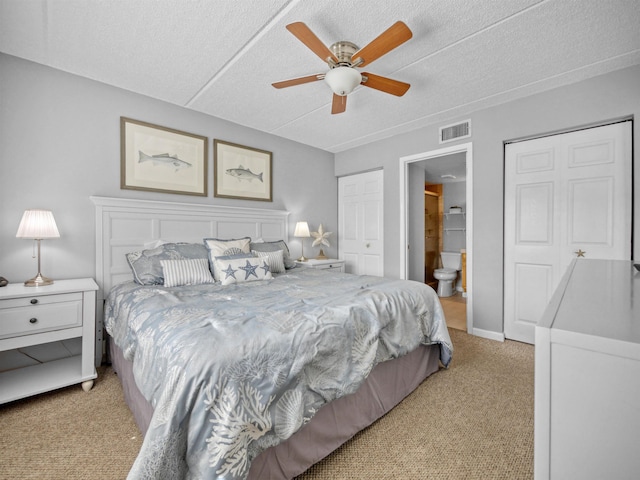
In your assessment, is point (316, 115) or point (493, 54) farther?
point (316, 115)

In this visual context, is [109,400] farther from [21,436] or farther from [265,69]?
[265,69]

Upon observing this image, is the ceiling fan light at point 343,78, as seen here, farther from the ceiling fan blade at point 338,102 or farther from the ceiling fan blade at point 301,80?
the ceiling fan blade at point 338,102

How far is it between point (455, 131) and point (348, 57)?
6.23 feet

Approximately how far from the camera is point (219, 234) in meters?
3.37

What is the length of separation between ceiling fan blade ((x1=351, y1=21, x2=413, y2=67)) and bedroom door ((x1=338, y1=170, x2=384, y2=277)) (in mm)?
2460

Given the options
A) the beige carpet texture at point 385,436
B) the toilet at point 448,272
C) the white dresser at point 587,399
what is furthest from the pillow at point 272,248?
the toilet at point 448,272

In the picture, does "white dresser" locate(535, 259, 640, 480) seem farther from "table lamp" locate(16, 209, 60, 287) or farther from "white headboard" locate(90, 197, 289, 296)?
"white headboard" locate(90, 197, 289, 296)

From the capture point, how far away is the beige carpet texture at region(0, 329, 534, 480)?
1411 millimetres

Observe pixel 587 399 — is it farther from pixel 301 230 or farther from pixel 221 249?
pixel 301 230

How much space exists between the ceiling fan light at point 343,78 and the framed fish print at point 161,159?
Result: 1847mm

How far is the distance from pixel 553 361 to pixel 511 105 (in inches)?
132

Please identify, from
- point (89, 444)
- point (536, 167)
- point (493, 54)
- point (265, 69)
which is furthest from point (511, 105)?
point (89, 444)

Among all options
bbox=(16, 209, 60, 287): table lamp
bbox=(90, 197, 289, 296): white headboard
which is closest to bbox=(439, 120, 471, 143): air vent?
bbox=(90, 197, 289, 296): white headboard

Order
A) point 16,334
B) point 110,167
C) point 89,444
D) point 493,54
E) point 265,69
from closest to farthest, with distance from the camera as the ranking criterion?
1. point 89,444
2. point 16,334
3. point 493,54
4. point 265,69
5. point 110,167
